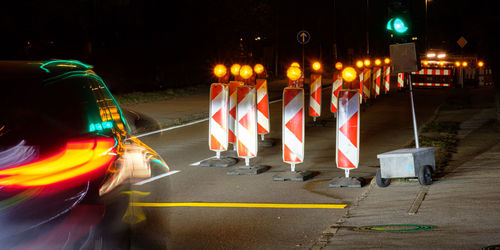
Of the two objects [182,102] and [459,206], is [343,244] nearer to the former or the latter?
[459,206]

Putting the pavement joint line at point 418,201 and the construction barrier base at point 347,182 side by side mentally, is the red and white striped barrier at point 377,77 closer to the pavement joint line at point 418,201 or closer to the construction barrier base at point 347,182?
the construction barrier base at point 347,182

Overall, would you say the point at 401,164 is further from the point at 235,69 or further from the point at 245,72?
the point at 235,69

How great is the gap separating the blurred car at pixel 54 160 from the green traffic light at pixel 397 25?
22.9ft

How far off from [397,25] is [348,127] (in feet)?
6.83

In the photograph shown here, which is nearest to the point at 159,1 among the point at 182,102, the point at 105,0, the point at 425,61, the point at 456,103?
the point at 105,0

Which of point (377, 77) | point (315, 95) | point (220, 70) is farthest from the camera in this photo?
point (377, 77)

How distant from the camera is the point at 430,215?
7.45 meters

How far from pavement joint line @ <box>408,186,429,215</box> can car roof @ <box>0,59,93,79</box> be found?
4464mm

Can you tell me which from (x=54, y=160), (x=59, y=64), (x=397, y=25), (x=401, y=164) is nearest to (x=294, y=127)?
(x=401, y=164)

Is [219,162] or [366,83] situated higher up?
[366,83]

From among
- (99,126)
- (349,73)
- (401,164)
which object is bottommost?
(401,164)

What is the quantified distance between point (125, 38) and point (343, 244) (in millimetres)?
30790

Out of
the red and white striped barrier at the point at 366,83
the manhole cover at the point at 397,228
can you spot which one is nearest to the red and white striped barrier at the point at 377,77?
the red and white striped barrier at the point at 366,83

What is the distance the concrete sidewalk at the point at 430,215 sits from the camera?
632cm
